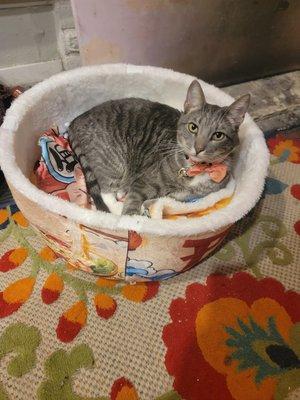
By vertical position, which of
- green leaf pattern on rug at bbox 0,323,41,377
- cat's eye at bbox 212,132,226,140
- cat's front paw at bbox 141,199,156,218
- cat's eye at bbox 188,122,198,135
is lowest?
green leaf pattern on rug at bbox 0,323,41,377

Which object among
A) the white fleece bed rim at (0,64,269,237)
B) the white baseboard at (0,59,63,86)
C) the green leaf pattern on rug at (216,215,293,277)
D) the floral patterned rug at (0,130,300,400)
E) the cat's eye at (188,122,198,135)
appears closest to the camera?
the white fleece bed rim at (0,64,269,237)

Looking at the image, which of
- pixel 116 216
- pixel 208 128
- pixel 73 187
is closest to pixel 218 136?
pixel 208 128

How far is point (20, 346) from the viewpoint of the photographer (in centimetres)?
109

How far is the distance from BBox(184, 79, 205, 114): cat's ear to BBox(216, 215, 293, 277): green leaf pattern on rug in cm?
55

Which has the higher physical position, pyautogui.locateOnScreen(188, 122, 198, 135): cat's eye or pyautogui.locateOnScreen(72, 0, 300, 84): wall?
pyautogui.locateOnScreen(72, 0, 300, 84): wall

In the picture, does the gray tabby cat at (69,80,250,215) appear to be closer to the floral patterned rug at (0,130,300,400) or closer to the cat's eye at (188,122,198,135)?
the cat's eye at (188,122,198,135)

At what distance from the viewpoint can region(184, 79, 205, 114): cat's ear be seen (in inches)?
44.7

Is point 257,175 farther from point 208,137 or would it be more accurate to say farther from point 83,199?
point 83,199

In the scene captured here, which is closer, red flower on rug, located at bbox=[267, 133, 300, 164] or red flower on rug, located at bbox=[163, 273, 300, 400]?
red flower on rug, located at bbox=[163, 273, 300, 400]

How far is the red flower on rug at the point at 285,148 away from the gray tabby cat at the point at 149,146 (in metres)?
0.54

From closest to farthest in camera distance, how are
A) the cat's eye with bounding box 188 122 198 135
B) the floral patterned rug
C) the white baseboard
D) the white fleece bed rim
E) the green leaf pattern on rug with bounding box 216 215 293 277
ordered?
1. the white fleece bed rim
2. the floral patterned rug
3. the cat's eye with bounding box 188 122 198 135
4. the green leaf pattern on rug with bounding box 216 215 293 277
5. the white baseboard

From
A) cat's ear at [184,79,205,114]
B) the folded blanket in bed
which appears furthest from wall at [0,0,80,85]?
cat's ear at [184,79,205,114]

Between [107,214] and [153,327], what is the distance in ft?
1.50

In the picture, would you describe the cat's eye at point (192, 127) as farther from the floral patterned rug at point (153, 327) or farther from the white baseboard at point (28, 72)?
the white baseboard at point (28, 72)
